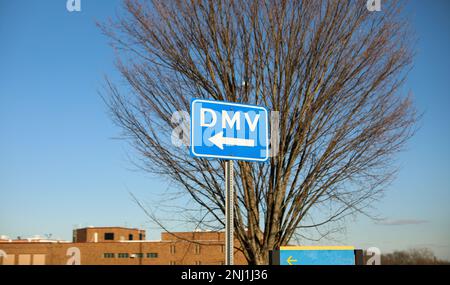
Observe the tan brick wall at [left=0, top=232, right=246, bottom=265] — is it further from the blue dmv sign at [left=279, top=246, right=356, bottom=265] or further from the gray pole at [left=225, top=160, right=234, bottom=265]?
the gray pole at [left=225, top=160, right=234, bottom=265]

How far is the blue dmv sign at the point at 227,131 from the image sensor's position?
453 cm

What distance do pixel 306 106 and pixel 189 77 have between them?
2035mm

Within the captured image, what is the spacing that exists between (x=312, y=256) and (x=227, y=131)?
3.63 meters

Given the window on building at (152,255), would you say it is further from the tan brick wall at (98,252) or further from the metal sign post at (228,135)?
the metal sign post at (228,135)

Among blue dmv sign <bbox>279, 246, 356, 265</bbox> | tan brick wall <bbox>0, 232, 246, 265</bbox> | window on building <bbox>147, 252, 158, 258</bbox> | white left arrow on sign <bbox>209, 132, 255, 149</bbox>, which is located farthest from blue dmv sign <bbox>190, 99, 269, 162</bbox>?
window on building <bbox>147, 252, 158, 258</bbox>

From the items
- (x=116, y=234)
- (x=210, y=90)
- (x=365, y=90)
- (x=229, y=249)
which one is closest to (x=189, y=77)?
(x=210, y=90)

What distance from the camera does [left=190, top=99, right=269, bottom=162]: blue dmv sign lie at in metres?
4.53

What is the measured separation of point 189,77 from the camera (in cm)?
903

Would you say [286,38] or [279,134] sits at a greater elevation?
[286,38]

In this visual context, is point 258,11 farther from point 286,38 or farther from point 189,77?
point 189,77

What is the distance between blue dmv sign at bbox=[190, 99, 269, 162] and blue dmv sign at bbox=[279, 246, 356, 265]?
3263mm

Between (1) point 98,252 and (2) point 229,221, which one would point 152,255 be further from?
(2) point 229,221

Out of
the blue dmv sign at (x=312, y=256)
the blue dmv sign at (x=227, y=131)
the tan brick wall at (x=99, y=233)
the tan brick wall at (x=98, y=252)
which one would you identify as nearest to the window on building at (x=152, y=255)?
the tan brick wall at (x=98, y=252)

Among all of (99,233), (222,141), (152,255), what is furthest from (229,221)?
(99,233)
